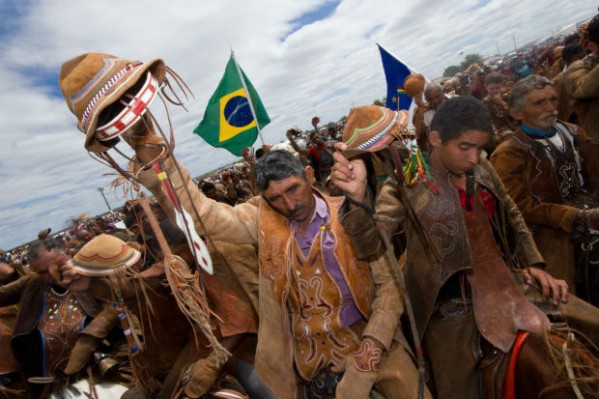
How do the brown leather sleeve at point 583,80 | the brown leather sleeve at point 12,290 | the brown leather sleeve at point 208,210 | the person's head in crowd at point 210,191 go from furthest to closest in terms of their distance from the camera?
the person's head in crowd at point 210,191, the brown leather sleeve at point 12,290, the brown leather sleeve at point 583,80, the brown leather sleeve at point 208,210

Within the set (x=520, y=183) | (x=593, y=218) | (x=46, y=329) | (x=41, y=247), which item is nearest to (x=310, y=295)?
(x=520, y=183)

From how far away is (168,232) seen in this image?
8.70ft

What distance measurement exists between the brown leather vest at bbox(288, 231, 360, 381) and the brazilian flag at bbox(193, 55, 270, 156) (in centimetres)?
481

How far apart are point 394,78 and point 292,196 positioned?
5977 mm

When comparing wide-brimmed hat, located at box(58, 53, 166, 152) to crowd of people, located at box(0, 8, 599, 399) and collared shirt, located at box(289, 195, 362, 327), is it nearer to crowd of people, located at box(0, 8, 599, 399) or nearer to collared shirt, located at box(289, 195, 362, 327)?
crowd of people, located at box(0, 8, 599, 399)

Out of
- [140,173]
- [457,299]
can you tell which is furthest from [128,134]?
[457,299]

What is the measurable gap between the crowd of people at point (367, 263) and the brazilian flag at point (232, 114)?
392 centimetres

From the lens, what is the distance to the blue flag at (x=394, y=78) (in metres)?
6.56

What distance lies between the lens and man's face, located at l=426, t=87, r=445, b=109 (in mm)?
5352

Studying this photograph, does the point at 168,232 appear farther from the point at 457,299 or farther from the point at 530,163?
the point at 530,163

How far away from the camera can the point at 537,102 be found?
261cm

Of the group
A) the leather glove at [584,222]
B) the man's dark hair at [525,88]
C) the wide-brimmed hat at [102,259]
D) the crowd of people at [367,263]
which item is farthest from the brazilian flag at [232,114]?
the leather glove at [584,222]

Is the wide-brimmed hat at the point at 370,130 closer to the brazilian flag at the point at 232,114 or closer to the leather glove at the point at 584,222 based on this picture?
the leather glove at the point at 584,222

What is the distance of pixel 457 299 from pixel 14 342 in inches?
166
